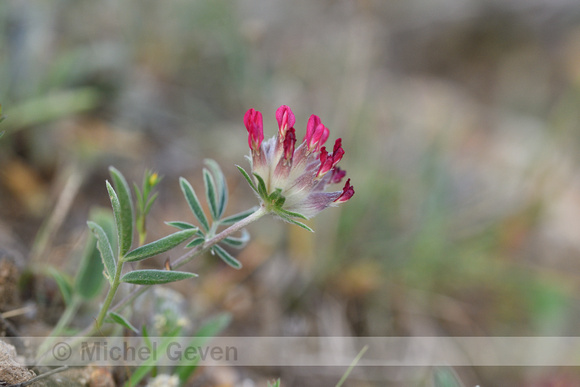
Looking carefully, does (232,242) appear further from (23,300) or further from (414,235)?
(414,235)

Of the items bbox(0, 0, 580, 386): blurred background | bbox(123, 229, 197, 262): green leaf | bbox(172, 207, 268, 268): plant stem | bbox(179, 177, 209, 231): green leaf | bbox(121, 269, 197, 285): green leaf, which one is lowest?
bbox(121, 269, 197, 285): green leaf

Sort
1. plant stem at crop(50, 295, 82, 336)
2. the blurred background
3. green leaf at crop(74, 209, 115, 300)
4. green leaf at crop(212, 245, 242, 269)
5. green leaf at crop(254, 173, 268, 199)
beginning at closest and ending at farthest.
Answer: green leaf at crop(254, 173, 268, 199)
green leaf at crop(212, 245, 242, 269)
plant stem at crop(50, 295, 82, 336)
green leaf at crop(74, 209, 115, 300)
the blurred background

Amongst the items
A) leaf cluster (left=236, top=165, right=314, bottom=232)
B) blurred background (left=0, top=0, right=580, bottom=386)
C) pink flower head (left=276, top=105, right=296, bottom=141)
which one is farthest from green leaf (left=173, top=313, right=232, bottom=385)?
pink flower head (left=276, top=105, right=296, bottom=141)

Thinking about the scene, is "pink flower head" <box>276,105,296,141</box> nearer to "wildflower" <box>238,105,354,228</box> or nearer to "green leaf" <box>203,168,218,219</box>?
"wildflower" <box>238,105,354,228</box>

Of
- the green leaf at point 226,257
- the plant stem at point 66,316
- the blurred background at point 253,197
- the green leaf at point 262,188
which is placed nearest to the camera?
the green leaf at point 262,188

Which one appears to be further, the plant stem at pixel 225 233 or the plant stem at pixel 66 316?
the plant stem at pixel 66 316

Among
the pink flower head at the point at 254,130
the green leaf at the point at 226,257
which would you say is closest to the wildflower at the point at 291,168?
the pink flower head at the point at 254,130

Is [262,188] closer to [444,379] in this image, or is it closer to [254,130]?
[254,130]
